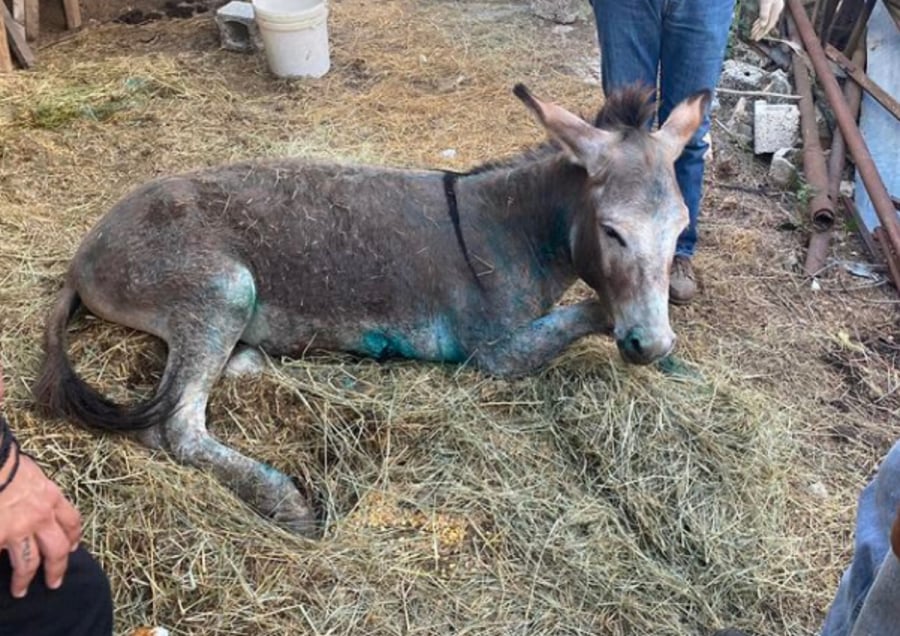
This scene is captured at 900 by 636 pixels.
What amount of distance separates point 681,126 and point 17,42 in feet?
15.4

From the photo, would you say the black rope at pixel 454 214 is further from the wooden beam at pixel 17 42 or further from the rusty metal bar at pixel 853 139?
the wooden beam at pixel 17 42

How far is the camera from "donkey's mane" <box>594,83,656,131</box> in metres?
3.20

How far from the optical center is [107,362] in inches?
127

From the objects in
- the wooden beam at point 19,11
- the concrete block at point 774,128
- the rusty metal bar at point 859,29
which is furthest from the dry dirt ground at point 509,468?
the rusty metal bar at point 859,29

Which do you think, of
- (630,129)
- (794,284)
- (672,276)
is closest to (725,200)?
(794,284)

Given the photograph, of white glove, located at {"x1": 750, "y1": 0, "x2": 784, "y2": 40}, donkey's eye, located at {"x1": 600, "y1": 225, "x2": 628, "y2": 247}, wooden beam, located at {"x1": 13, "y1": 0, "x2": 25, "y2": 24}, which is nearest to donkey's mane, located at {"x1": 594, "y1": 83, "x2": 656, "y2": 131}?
donkey's eye, located at {"x1": 600, "y1": 225, "x2": 628, "y2": 247}

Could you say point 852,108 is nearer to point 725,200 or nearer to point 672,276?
point 725,200

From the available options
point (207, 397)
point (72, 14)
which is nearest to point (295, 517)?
point (207, 397)

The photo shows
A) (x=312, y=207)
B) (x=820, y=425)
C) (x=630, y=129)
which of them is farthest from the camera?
(x=820, y=425)

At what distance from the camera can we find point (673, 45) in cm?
384

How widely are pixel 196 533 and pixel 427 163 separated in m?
2.91

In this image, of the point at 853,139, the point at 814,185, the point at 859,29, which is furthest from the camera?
the point at 859,29

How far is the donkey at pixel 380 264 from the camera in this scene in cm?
300

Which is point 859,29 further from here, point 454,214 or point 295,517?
point 295,517
